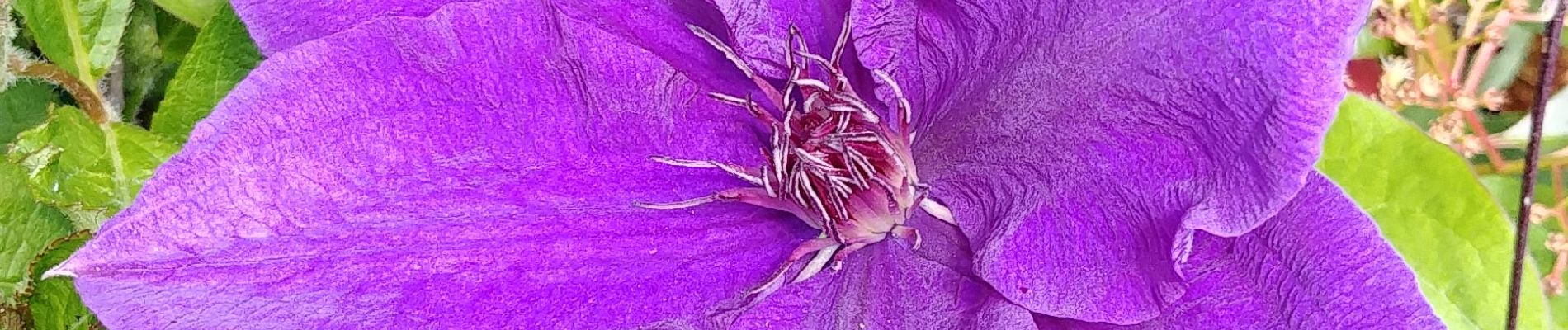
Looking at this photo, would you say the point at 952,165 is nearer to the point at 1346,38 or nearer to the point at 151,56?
the point at 1346,38

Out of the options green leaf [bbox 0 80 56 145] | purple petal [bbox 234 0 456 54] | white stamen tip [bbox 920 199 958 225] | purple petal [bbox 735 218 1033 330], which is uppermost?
purple petal [bbox 234 0 456 54]

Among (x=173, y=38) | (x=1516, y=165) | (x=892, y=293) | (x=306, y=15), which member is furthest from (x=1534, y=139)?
(x=173, y=38)

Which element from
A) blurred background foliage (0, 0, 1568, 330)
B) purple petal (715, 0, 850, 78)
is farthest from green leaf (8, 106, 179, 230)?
purple petal (715, 0, 850, 78)

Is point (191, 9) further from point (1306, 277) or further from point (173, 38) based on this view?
point (1306, 277)

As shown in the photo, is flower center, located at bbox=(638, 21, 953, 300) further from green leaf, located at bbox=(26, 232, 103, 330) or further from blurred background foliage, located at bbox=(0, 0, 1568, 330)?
green leaf, located at bbox=(26, 232, 103, 330)


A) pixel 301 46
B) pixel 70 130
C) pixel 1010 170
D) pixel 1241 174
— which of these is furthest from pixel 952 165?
pixel 70 130

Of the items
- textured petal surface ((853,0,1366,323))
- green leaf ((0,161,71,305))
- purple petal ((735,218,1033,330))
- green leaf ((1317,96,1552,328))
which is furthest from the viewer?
green leaf ((0,161,71,305))
